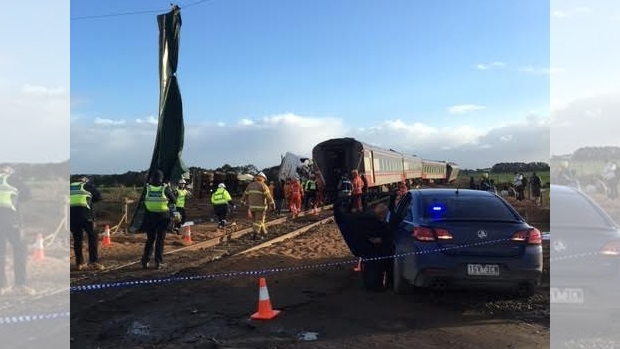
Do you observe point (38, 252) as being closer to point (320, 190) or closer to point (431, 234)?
point (431, 234)

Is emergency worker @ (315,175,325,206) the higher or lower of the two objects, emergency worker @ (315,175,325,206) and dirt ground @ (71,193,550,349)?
the higher

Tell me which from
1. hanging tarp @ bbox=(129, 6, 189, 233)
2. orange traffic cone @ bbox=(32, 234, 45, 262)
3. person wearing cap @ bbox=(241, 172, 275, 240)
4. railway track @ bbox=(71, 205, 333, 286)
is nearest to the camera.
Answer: railway track @ bbox=(71, 205, 333, 286)

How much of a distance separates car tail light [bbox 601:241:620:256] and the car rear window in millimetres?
1152

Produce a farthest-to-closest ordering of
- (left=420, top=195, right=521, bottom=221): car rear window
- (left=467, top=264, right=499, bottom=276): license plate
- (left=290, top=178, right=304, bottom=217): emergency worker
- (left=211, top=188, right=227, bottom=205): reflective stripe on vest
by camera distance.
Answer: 1. (left=290, top=178, right=304, bottom=217): emergency worker
2. (left=211, top=188, right=227, bottom=205): reflective stripe on vest
3. (left=420, top=195, right=521, bottom=221): car rear window
4. (left=467, top=264, right=499, bottom=276): license plate

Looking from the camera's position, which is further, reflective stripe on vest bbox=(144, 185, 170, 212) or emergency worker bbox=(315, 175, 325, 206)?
emergency worker bbox=(315, 175, 325, 206)

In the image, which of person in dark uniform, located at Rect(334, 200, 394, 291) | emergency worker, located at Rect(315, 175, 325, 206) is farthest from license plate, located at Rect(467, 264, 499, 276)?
emergency worker, located at Rect(315, 175, 325, 206)

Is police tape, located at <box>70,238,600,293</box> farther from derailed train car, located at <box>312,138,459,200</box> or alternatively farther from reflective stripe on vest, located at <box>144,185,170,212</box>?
derailed train car, located at <box>312,138,459,200</box>

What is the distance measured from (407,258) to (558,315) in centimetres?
164

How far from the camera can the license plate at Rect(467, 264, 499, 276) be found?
21.0ft

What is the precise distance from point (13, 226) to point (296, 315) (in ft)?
14.5

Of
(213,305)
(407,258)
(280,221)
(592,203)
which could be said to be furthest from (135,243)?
(592,203)

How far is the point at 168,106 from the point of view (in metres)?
16.3

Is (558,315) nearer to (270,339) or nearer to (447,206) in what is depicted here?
(447,206)

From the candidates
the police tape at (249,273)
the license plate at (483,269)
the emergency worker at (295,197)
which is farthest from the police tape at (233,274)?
the emergency worker at (295,197)
